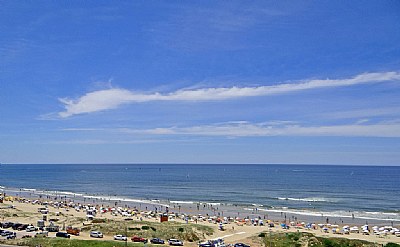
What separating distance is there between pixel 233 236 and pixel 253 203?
3812cm

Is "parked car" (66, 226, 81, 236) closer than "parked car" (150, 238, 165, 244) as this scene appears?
No

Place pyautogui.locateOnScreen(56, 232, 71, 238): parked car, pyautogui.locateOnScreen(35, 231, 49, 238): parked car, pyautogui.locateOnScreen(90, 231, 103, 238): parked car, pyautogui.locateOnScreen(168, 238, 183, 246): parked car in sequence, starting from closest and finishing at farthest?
pyautogui.locateOnScreen(168, 238, 183, 246): parked car → pyautogui.locateOnScreen(35, 231, 49, 238): parked car → pyautogui.locateOnScreen(56, 232, 71, 238): parked car → pyautogui.locateOnScreen(90, 231, 103, 238): parked car

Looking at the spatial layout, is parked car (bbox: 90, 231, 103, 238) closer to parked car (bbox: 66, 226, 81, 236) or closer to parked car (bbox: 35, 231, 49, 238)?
parked car (bbox: 66, 226, 81, 236)

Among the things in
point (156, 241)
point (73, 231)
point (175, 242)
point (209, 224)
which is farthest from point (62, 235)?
point (209, 224)

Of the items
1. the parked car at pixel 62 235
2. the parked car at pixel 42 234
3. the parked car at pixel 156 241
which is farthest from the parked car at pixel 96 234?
the parked car at pixel 156 241

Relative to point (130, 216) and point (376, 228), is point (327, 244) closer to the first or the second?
point (376, 228)

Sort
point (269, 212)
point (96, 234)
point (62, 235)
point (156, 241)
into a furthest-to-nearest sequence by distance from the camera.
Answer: point (269, 212), point (96, 234), point (62, 235), point (156, 241)

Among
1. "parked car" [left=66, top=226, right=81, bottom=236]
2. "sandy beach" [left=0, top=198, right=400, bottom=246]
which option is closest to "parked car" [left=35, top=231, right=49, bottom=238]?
"sandy beach" [left=0, top=198, right=400, bottom=246]

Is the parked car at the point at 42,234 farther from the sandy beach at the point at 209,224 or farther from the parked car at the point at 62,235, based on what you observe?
the parked car at the point at 62,235

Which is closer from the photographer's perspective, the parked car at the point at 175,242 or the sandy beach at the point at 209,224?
the parked car at the point at 175,242

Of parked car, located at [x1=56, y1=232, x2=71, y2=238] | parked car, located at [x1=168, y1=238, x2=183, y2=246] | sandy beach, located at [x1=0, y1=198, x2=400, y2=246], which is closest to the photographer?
parked car, located at [x1=168, y1=238, x2=183, y2=246]

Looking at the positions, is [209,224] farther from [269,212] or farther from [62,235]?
[62,235]

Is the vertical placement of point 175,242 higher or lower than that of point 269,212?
higher

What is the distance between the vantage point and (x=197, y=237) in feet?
142
